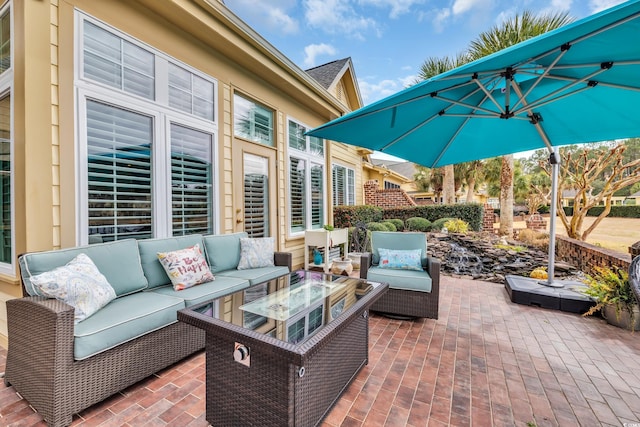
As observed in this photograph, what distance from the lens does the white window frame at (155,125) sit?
2.70 meters

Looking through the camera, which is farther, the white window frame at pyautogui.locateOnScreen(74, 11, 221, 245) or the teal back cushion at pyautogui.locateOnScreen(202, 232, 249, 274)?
the teal back cushion at pyautogui.locateOnScreen(202, 232, 249, 274)

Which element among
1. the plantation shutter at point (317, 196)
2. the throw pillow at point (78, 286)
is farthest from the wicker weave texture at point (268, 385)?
the plantation shutter at point (317, 196)

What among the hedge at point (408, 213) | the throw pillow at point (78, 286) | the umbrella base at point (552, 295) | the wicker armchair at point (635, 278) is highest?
the hedge at point (408, 213)

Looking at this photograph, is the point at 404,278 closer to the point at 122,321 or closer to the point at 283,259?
the point at 283,259

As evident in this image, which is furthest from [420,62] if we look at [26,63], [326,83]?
[26,63]

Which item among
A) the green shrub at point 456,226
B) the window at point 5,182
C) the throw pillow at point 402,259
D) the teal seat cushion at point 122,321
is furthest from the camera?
the green shrub at point 456,226

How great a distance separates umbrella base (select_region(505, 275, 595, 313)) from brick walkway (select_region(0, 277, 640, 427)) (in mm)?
322

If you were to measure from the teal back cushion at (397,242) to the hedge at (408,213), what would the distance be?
124 inches

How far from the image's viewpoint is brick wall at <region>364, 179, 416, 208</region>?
1048cm

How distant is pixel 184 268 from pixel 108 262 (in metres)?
0.65


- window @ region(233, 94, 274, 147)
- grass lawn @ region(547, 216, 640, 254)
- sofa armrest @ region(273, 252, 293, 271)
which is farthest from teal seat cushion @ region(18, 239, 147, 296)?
grass lawn @ region(547, 216, 640, 254)

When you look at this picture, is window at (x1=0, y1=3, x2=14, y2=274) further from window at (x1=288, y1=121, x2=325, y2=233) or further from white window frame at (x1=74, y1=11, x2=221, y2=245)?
window at (x1=288, y1=121, x2=325, y2=233)

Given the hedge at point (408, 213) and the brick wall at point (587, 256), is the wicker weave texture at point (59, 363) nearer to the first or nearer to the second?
the brick wall at point (587, 256)

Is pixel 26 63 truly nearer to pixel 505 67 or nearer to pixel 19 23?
pixel 19 23
